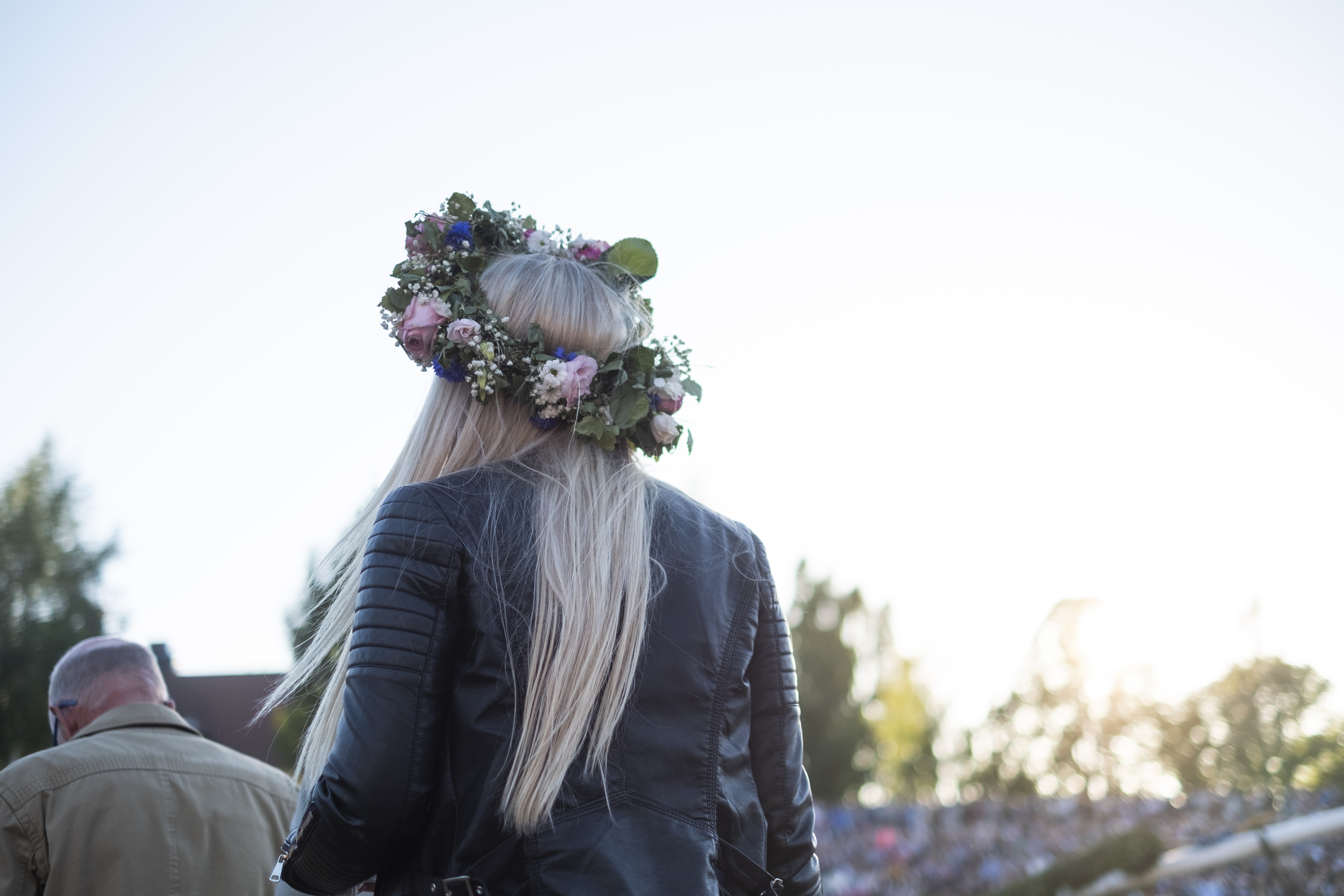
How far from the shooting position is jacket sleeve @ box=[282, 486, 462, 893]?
1.61m

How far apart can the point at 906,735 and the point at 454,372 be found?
1300 inches

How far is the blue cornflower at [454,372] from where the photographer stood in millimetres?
2135

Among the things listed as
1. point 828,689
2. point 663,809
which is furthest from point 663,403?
point 828,689

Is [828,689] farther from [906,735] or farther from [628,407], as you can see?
[628,407]

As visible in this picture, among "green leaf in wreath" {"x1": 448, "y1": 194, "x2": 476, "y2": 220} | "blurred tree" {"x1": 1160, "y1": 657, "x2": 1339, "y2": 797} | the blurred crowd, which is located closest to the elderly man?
"green leaf in wreath" {"x1": 448, "y1": 194, "x2": 476, "y2": 220}

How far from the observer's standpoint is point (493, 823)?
1.61m

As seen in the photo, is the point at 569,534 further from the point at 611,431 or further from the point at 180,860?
the point at 180,860

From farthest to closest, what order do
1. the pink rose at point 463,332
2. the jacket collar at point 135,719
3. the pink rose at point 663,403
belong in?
1. the jacket collar at point 135,719
2. the pink rose at point 663,403
3. the pink rose at point 463,332

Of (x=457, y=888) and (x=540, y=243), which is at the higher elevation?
(x=540, y=243)

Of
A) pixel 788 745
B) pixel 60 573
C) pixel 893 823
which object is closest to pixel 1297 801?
pixel 893 823

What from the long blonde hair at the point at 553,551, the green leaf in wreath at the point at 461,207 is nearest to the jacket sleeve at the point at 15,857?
the long blonde hair at the point at 553,551

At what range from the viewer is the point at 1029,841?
9.49 meters

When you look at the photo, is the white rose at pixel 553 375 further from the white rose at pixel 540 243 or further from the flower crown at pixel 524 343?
the white rose at pixel 540 243

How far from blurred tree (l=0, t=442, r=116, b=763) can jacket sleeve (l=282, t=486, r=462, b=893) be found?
9.33 m
